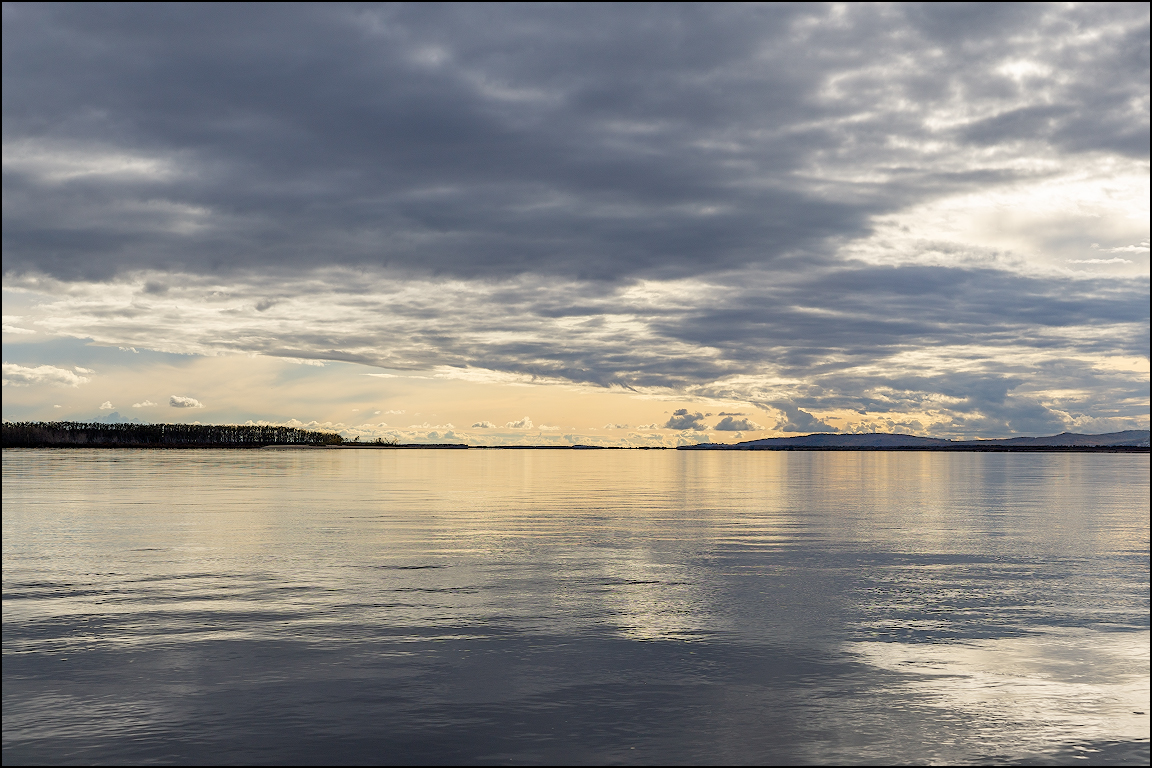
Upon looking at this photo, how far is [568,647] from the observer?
65.2ft

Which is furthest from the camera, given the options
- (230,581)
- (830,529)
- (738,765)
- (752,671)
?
(830,529)

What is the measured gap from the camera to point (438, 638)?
20.6 meters

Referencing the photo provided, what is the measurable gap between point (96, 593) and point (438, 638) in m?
12.1

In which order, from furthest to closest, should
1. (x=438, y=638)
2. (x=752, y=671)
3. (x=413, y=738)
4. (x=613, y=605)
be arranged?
(x=613, y=605)
(x=438, y=638)
(x=752, y=671)
(x=413, y=738)

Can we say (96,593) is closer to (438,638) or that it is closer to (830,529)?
(438,638)

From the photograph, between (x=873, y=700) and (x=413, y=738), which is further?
(x=873, y=700)

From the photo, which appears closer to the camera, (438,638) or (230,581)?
(438,638)

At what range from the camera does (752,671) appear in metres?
18.0

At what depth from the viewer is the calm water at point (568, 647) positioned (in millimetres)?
14188

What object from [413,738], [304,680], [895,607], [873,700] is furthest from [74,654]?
[895,607]

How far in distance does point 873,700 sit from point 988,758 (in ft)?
8.92

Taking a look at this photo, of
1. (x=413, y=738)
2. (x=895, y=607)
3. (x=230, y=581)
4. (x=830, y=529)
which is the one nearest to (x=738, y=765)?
(x=413, y=738)

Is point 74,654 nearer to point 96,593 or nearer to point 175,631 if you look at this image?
point 175,631

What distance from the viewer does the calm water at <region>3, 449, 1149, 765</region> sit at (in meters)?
14.2
